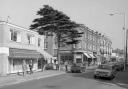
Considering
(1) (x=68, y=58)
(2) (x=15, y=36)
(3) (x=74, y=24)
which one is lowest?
(1) (x=68, y=58)

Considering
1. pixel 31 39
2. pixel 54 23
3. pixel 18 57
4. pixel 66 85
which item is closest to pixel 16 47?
pixel 18 57

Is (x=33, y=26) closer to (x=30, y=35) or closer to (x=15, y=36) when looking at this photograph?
(x=30, y=35)

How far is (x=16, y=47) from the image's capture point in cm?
3164

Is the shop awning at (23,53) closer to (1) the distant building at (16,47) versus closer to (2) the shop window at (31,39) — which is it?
(1) the distant building at (16,47)

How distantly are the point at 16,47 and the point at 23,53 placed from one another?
1.36 m

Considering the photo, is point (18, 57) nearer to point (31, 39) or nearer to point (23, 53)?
point (23, 53)

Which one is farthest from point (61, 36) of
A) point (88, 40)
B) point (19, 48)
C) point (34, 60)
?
point (88, 40)

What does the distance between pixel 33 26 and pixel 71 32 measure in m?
7.20

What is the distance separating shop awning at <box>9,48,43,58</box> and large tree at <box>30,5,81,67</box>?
7.17 meters

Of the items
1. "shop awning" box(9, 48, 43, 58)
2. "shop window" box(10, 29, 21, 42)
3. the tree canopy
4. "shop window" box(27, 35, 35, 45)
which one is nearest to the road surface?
"shop awning" box(9, 48, 43, 58)

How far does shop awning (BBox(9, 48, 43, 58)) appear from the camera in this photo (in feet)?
96.8

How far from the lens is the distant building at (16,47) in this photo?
28406 millimetres

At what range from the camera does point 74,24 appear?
4316cm

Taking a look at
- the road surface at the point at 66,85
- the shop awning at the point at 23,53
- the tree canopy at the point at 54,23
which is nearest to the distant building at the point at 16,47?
the shop awning at the point at 23,53
